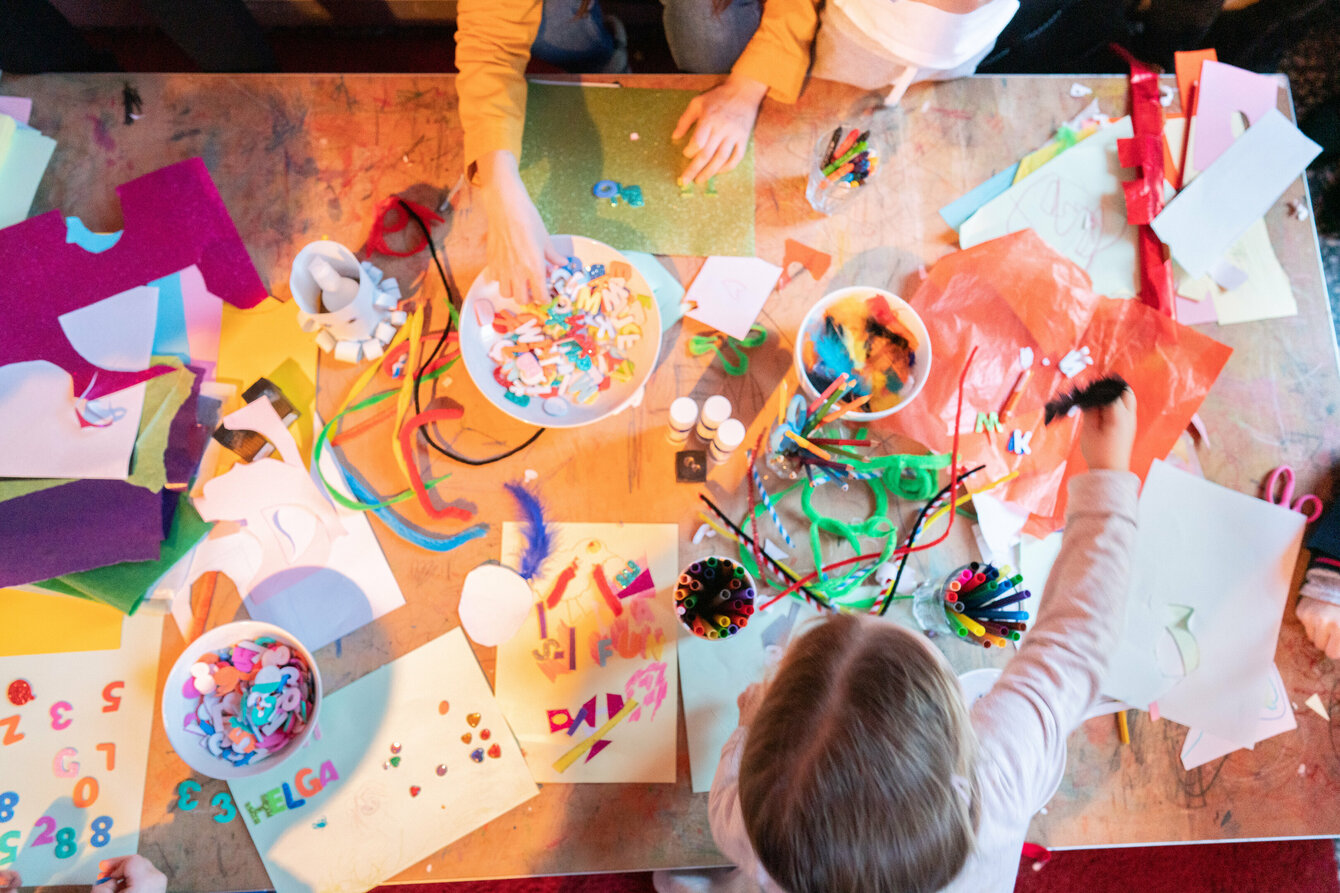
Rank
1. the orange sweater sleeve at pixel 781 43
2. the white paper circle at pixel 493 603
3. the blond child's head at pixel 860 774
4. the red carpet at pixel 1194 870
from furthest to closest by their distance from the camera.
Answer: the red carpet at pixel 1194 870
the orange sweater sleeve at pixel 781 43
the white paper circle at pixel 493 603
the blond child's head at pixel 860 774

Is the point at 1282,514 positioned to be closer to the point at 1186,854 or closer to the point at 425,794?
the point at 1186,854

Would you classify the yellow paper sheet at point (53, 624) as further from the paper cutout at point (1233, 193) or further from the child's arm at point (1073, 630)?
the paper cutout at point (1233, 193)

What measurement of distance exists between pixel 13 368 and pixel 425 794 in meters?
0.78

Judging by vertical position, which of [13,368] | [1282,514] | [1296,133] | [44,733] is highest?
[1296,133]

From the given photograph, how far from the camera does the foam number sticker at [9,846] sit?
796 millimetres

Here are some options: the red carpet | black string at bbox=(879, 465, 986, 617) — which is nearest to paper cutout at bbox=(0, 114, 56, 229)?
black string at bbox=(879, 465, 986, 617)

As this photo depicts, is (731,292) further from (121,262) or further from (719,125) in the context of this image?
(121,262)

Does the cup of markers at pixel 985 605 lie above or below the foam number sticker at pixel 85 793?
above

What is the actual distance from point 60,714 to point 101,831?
0.15 m

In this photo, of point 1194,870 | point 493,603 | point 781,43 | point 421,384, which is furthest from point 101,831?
point 1194,870

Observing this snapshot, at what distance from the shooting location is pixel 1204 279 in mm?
1016

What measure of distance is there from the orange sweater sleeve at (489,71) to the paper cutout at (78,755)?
78 cm

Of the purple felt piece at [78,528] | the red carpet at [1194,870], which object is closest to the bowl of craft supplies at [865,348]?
the purple felt piece at [78,528]

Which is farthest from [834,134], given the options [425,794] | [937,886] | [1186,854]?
[1186,854]
